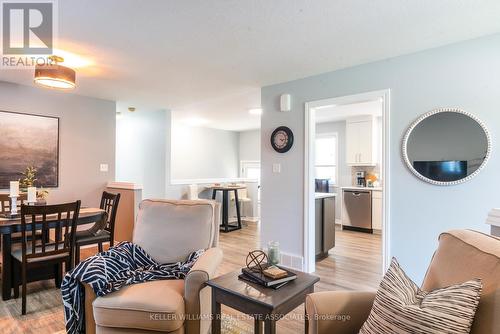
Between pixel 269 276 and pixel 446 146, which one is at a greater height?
pixel 446 146

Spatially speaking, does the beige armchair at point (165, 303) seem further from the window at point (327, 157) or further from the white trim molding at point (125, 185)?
the window at point (327, 157)

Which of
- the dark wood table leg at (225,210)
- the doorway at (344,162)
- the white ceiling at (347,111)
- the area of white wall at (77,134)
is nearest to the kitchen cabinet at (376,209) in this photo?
the doorway at (344,162)

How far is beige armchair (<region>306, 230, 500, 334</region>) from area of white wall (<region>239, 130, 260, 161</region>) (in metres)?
6.97

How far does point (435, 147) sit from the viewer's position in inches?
101

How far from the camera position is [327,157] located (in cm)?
665

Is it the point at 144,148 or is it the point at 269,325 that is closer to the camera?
the point at 269,325

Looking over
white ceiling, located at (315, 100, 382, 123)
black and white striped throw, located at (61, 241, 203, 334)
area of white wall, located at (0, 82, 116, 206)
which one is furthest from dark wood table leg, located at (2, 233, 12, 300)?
white ceiling, located at (315, 100, 382, 123)

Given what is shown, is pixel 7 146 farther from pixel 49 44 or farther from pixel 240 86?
pixel 240 86

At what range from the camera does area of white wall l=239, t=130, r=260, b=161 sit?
27.0 feet

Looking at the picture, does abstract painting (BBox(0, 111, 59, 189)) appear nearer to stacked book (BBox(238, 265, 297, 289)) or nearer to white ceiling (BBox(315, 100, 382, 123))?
stacked book (BBox(238, 265, 297, 289))

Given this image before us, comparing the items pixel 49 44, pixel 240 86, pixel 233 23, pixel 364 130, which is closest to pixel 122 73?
pixel 49 44

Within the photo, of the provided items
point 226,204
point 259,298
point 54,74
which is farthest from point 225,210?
point 259,298

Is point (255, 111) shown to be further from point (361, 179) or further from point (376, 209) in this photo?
point (376, 209)

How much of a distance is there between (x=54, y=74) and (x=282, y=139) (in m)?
2.50
